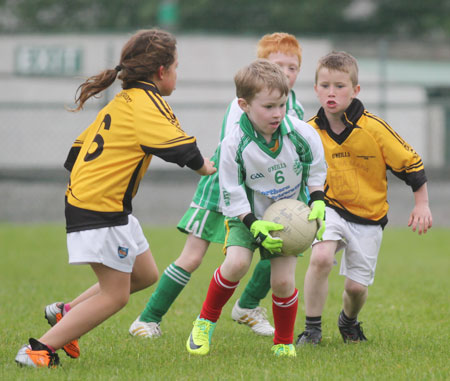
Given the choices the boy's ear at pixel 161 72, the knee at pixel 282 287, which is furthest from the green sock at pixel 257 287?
the boy's ear at pixel 161 72

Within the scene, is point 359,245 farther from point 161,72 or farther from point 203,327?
point 161,72

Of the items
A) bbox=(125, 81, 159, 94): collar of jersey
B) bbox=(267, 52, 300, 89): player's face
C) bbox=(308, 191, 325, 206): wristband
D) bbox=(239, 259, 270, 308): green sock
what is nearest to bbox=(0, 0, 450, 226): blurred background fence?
bbox=(239, 259, 270, 308): green sock

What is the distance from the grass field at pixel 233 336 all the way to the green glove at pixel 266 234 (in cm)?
65

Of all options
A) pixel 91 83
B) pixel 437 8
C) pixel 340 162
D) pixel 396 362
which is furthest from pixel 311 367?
pixel 437 8

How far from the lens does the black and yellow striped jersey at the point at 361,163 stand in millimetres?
4852

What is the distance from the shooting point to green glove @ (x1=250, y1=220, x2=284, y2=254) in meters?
4.18

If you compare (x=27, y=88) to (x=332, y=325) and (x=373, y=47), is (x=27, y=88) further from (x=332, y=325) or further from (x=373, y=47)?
(x=332, y=325)

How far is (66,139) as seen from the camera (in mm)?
18984

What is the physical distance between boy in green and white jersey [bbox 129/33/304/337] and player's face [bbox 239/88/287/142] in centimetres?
90

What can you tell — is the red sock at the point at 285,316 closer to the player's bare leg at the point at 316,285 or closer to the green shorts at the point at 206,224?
the player's bare leg at the point at 316,285

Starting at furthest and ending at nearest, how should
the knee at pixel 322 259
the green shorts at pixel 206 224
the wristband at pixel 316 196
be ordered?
1. the green shorts at pixel 206 224
2. the knee at pixel 322 259
3. the wristband at pixel 316 196

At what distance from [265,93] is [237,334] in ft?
6.51

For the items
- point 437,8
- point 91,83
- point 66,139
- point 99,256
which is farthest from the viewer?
point 437,8

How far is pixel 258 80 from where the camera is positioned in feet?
13.9
